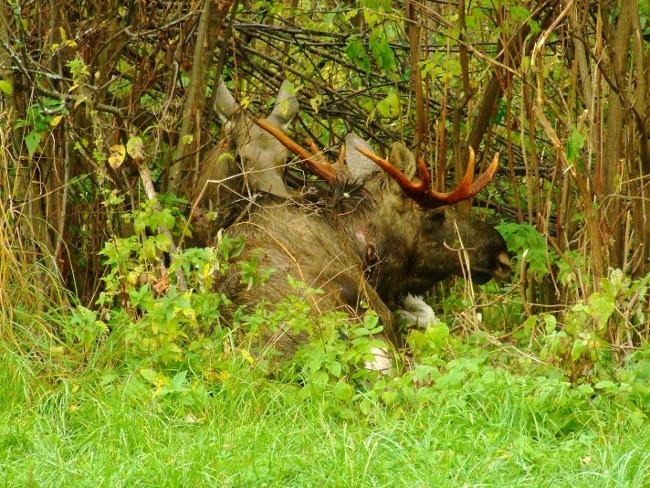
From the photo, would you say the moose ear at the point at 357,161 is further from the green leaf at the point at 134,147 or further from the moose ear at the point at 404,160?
the green leaf at the point at 134,147

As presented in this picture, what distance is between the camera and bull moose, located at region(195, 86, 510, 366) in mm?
6223

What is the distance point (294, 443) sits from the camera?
4.25 metres

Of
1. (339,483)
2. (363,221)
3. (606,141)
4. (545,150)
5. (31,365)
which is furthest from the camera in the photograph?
(545,150)

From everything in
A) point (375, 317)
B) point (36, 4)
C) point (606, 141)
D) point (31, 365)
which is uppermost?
point (36, 4)

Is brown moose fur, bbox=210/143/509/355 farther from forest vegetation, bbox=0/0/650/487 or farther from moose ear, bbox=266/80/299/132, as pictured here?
moose ear, bbox=266/80/299/132

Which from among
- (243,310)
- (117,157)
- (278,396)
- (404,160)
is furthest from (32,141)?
(404,160)

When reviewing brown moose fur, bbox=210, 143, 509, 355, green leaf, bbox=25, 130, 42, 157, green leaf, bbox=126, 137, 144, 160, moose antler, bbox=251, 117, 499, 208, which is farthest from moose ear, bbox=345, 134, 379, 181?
green leaf, bbox=25, 130, 42, 157

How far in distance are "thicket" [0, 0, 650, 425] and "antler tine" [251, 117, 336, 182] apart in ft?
1.08

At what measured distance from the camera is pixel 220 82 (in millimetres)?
6996

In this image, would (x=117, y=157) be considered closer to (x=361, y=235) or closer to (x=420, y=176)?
(x=361, y=235)

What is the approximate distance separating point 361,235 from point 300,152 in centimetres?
68

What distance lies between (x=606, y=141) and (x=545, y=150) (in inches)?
102

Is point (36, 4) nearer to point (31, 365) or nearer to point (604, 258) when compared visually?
point (31, 365)

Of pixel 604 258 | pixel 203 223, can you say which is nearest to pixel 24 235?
pixel 203 223
